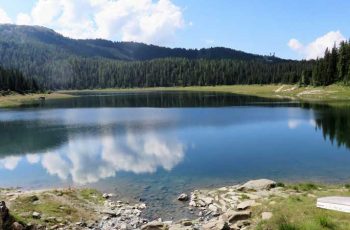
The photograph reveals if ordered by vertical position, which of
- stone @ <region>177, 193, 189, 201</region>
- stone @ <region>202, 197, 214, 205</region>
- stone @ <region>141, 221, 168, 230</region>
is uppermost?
stone @ <region>141, 221, 168, 230</region>

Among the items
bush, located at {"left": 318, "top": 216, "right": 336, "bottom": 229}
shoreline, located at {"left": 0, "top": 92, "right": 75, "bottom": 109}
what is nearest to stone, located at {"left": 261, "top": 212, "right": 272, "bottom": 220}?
bush, located at {"left": 318, "top": 216, "right": 336, "bottom": 229}

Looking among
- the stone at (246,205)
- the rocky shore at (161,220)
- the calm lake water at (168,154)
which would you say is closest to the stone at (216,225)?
the rocky shore at (161,220)

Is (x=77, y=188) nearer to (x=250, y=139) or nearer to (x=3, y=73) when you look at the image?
(x=250, y=139)

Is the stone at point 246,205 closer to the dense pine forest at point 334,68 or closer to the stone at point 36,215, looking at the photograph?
the stone at point 36,215

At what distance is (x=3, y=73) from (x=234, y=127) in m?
149

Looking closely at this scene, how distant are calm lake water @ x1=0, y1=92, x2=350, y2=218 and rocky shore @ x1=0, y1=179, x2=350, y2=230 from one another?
212 cm

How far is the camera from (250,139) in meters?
63.3

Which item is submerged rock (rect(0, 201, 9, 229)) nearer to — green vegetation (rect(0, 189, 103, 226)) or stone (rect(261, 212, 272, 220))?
green vegetation (rect(0, 189, 103, 226))

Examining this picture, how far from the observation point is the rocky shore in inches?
950

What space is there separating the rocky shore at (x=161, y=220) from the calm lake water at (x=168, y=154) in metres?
2.12

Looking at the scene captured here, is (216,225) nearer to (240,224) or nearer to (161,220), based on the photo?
(240,224)

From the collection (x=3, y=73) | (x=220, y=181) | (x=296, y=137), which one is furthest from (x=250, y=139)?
(x=3, y=73)

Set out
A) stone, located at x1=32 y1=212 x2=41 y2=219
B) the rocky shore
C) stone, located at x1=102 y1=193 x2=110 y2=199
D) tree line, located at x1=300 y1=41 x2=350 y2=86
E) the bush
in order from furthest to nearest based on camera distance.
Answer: tree line, located at x1=300 y1=41 x2=350 y2=86 < stone, located at x1=102 y1=193 x2=110 y2=199 < stone, located at x1=32 y1=212 x2=41 y2=219 < the rocky shore < the bush

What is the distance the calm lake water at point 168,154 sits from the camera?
39656mm
